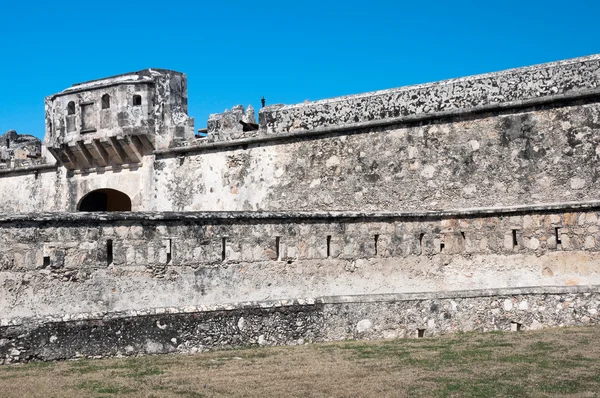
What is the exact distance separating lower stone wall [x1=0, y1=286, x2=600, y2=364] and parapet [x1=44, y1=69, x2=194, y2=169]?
8.51 meters

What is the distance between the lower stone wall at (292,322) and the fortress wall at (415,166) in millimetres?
2990

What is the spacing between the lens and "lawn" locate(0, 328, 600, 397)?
7273 millimetres

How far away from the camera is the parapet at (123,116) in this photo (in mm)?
17859

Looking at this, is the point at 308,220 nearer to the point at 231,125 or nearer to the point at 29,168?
the point at 231,125

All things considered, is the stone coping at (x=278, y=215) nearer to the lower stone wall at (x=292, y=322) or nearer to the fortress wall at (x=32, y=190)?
the lower stone wall at (x=292, y=322)

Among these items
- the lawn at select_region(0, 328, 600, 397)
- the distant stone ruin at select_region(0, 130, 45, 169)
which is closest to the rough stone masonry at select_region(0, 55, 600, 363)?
the lawn at select_region(0, 328, 600, 397)

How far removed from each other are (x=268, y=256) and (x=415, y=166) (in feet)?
12.6

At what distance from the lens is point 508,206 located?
13773 mm

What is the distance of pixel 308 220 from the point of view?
1262 cm

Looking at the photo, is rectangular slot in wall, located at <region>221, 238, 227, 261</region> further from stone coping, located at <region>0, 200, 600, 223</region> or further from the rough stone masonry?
stone coping, located at <region>0, 200, 600, 223</region>

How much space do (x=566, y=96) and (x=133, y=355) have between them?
26.5 feet

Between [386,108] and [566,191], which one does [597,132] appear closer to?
[566,191]

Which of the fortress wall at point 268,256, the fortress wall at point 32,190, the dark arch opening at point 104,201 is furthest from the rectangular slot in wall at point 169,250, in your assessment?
the fortress wall at point 32,190

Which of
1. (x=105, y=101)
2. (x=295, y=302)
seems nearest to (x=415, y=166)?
(x=295, y=302)
